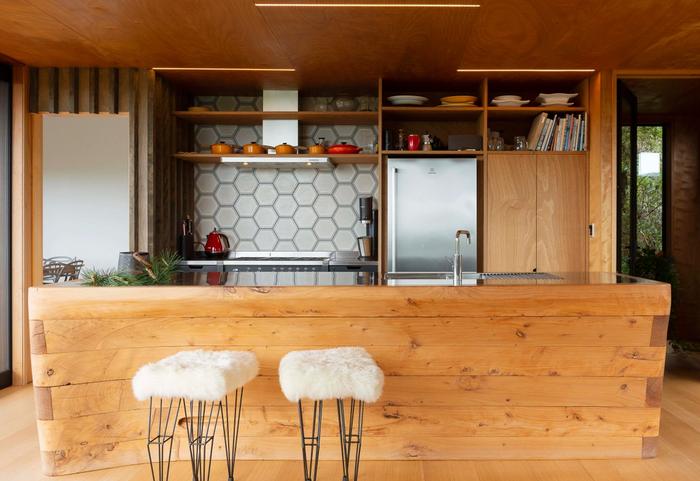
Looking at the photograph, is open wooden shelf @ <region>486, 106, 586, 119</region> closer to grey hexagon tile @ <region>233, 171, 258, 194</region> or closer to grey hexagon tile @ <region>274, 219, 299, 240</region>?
grey hexagon tile @ <region>274, 219, 299, 240</region>

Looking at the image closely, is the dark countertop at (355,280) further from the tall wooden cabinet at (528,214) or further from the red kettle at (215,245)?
the red kettle at (215,245)

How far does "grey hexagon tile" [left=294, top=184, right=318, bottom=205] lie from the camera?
518 cm

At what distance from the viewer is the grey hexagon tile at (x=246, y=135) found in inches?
203

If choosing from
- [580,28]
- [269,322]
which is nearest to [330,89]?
[580,28]

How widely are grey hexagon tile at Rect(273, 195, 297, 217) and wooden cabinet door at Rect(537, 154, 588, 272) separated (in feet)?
7.01

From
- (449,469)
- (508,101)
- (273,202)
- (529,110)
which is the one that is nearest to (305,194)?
(273,202)

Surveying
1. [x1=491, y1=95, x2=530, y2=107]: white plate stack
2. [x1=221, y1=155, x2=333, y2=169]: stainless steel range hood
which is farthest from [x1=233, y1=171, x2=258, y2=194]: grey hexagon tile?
[x1=491, y1=95, x2=530, y2=107]: white plate stack

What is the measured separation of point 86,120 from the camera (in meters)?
7.54

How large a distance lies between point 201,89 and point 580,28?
308 cm

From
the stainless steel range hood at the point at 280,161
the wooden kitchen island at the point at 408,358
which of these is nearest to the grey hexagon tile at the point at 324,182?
the stainless steel range hood at the point at 280,161

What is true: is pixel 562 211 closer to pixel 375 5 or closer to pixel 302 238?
pixel 302 238

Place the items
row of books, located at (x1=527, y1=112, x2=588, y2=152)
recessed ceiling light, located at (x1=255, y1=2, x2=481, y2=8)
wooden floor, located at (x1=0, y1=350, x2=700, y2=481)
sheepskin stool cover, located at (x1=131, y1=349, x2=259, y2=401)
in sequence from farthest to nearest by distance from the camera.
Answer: row of books, located at (x1=527, y1=112, x2=588, y2=152)
recessed ceiling light, located at (x1=255, y1=2, x2=481, y2=8)
wooden floor, located at (x1=0, y1=350, x2=700, y2=481)
sheepskin stool cover, located at (x1=131, y1=349, x2=259, y2=401)

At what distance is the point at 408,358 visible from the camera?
270cm

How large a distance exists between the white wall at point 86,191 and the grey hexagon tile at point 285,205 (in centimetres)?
325
